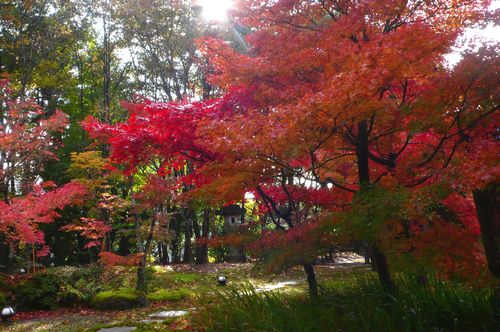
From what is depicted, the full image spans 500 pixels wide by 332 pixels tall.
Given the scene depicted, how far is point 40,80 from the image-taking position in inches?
774

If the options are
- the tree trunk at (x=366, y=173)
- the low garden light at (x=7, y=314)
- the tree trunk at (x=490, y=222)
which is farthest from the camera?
the low garden light at (x=7, y=314)

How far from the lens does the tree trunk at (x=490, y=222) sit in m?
4.70

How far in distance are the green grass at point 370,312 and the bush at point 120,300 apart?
4.66 meters

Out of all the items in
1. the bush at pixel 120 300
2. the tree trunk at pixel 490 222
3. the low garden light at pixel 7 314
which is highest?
the tree trunk at pixel 490 222

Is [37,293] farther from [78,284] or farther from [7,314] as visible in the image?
[7,314]

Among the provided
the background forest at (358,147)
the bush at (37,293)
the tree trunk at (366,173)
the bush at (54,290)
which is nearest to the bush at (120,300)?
the bush at (54,290)

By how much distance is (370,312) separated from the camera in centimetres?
452

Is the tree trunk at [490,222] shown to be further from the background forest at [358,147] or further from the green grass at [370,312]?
the green grass at [370,312]

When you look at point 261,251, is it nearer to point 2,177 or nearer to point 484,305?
point 484,305

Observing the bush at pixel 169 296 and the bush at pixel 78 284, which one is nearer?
the bush at pixel 169 296

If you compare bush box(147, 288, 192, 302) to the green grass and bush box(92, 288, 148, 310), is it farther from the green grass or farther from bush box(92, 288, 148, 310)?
the green grass

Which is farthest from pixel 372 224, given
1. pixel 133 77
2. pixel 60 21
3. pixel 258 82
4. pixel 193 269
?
pixel 133 77

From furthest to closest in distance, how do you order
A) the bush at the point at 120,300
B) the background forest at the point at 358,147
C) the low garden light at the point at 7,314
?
1. the bush at the point at 120,300
2. the low garden light at the point at 7,314
3. the background forest at the point at 358,147

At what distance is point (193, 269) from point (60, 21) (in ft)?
45.4
